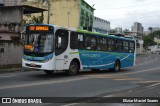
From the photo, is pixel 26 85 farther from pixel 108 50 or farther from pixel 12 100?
pixel 108 50

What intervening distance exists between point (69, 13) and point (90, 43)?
3864 centimetres

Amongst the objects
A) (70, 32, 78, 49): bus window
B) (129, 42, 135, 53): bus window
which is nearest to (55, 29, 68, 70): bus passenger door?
(70, 32, 78, 49): bus window

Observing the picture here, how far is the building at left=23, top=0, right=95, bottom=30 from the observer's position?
196 ft

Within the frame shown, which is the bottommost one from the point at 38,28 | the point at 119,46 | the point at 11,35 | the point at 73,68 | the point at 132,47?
the point at 73,68

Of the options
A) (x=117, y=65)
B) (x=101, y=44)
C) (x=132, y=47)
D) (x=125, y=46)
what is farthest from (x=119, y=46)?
(x=101, y=44)

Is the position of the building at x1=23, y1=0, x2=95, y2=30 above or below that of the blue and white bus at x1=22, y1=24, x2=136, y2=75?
above

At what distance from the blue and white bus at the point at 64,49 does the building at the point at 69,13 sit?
34.7m

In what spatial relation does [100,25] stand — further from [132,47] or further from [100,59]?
[100,59]

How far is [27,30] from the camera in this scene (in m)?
19.6

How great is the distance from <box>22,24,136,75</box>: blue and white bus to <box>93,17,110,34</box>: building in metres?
44.3

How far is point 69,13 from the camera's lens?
199 feet

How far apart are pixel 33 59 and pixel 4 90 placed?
19.8 feet

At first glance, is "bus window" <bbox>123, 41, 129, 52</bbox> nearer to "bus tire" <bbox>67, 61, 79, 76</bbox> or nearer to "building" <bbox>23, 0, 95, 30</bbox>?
"bus tire" <bbox>67, 61, 79, 76</bbox>

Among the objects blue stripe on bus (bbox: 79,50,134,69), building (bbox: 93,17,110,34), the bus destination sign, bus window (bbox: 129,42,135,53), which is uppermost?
building (bbox: 93,17,110,34)
